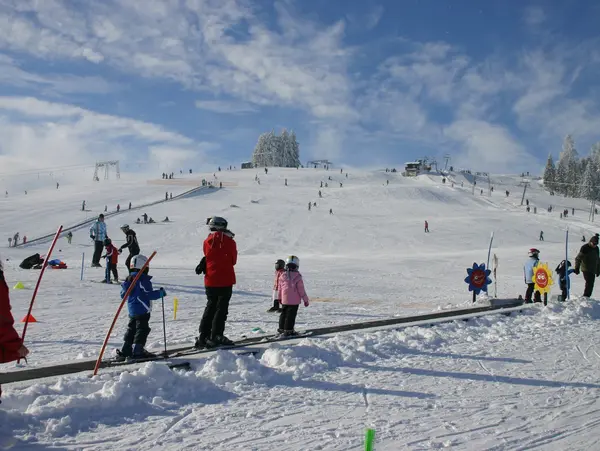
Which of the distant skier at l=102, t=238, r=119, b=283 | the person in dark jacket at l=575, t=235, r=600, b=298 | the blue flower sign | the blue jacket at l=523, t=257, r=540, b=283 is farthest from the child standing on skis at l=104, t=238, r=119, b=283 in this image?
the person in dark jacket at l=575, t=235, r=600, b=298

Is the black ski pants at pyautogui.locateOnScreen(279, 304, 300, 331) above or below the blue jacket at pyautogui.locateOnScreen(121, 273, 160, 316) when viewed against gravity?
below

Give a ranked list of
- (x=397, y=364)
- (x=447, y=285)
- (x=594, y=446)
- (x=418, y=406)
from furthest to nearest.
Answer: (x=447, y=285)
(x=397, y=364)
(x=418, y=406)
(x=594, y=446)

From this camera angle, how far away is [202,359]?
230 inches

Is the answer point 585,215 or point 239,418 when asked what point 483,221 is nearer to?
point 585,215

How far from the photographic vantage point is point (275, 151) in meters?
120

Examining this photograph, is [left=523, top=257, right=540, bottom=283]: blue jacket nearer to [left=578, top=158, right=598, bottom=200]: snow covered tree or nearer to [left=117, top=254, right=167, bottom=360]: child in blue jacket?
[left=117, top=254, right=167, bottom=360]: child in blue jacket

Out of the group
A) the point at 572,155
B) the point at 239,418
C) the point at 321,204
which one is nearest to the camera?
the point at 239,418

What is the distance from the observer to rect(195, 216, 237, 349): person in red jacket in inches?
262

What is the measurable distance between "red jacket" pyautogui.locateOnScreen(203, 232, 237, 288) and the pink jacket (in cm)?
139

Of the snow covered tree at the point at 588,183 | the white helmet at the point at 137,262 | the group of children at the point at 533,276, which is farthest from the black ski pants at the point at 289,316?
the snow covered tree at the point at 588,183

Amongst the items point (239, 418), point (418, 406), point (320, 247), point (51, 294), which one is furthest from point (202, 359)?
point (320, 247)

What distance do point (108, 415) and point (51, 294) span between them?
962 cm

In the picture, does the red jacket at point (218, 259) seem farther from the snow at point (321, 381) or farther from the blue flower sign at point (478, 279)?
the blue flower sign at point (478, 279)

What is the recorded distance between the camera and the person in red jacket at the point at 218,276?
6.65 metres
